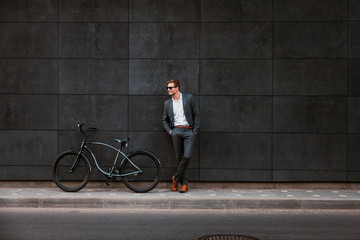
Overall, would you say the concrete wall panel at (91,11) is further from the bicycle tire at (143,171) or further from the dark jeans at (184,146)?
the bicycle tire at (143,171)

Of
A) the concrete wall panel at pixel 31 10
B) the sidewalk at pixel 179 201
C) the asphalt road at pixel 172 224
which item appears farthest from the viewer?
the concrete wall panel at pixel 31 10

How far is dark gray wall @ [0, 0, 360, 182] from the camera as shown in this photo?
383 inches

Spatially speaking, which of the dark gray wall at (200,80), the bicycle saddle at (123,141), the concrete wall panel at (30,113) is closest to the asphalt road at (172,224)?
the bicycle saddle at (123,141)

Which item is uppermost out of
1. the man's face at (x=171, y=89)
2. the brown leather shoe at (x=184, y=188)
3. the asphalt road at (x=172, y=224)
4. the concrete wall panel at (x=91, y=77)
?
the concrete wall panel at (x=91, y=77)

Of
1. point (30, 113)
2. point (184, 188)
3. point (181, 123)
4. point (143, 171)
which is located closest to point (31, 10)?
point (30, 113)

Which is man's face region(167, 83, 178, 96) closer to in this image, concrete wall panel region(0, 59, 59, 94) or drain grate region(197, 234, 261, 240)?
concrete wall panel region(0, 59, 59, 94)

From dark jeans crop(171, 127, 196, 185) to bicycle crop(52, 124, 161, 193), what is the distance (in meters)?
0.46

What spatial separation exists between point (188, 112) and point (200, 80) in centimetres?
105

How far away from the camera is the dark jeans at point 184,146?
29.8 ft

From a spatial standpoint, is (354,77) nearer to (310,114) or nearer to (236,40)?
(310,114)

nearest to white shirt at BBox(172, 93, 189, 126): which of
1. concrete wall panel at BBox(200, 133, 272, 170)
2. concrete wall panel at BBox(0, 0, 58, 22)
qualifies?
concrete wall panel at BBox(200, 133, 272, 170)

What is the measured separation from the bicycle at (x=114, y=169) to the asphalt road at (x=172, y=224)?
1.33 meters

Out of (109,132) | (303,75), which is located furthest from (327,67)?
(109,132)

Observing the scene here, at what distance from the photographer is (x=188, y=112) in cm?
913
